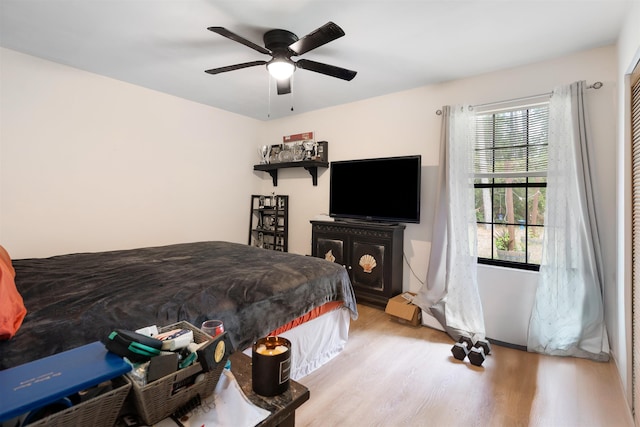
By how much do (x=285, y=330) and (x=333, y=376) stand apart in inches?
20.4

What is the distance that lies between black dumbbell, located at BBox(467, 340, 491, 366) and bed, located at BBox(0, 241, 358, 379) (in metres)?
0.92

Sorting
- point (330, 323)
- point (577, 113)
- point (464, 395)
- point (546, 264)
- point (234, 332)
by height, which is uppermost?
point (577, 113)

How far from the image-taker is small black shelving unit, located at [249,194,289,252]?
4598 millimetres

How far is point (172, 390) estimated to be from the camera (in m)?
0.72

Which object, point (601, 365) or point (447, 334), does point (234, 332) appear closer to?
point (447, 334)

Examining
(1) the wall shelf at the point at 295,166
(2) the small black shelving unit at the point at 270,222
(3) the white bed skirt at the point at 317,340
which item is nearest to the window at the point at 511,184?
(3) the white bed skirt at the point at 317,340

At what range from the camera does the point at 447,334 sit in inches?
111

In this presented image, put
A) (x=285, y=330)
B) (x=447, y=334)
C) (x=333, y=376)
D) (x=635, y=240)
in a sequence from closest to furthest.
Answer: (x=635, y=240) < (x=285, y=330) < (x=333, y=376) < (x=447, y=334)

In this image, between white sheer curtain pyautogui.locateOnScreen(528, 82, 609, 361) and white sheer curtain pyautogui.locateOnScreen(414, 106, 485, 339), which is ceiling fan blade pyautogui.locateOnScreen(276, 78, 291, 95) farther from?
white sheer curtain pyautogui.locateOnScreen(528, 82, 609, 361)

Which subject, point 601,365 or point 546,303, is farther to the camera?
point 546,303

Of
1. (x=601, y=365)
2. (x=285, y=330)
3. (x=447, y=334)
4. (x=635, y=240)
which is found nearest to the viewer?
(x=635, y=240)

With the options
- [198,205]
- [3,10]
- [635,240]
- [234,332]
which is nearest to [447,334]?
Answer: [635,240]

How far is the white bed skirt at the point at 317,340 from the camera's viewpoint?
2045 mm

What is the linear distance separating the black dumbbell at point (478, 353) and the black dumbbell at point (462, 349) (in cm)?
2
